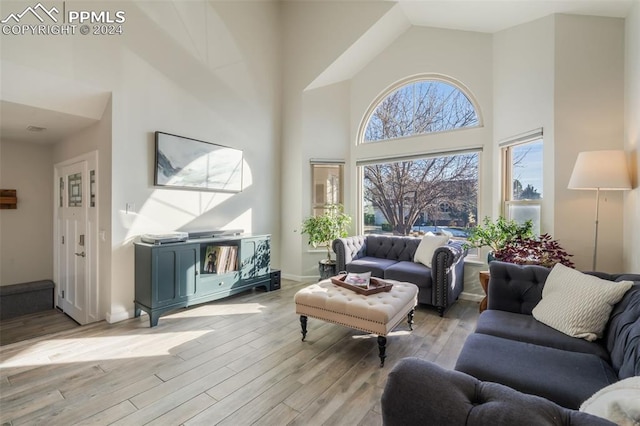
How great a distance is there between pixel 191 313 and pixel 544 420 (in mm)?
3561

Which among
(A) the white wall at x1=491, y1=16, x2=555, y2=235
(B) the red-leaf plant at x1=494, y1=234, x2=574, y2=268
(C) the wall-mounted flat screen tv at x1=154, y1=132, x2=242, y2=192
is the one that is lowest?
(B) the red-leaf plant at x1=494, y1=234, x2=574, y2=268

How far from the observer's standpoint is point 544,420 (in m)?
0.71

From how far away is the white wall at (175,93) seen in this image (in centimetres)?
310

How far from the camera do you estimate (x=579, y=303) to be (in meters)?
1.84

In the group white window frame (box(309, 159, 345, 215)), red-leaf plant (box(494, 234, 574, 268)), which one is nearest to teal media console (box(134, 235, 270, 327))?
white window frame (box(309, 159, 345, 215))

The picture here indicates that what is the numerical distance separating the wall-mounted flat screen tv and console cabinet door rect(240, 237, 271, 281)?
0.89 meters

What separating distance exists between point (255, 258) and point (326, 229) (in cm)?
120

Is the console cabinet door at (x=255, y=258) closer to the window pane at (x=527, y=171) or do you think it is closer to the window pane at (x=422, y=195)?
the window pane at (x=422, y=195)

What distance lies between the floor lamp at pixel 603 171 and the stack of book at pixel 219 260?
3855 millimetres

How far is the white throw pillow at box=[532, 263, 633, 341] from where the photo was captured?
1.76 metres

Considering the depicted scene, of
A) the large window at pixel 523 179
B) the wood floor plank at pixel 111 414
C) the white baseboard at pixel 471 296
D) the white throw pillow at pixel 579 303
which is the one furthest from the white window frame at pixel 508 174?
the wood floor plank at pixel 111 414

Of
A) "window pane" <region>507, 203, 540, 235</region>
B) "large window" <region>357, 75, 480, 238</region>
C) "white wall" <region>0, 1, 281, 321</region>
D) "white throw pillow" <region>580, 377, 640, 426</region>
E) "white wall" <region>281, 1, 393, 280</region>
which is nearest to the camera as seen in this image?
"white throw pillow" <region>580, 377, 640, 426</region>

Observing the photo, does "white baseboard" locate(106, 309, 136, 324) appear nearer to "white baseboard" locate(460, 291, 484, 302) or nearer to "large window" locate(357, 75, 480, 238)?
"large window" locate(357, 75, 480, 238)

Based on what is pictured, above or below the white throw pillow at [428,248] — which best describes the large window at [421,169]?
above
